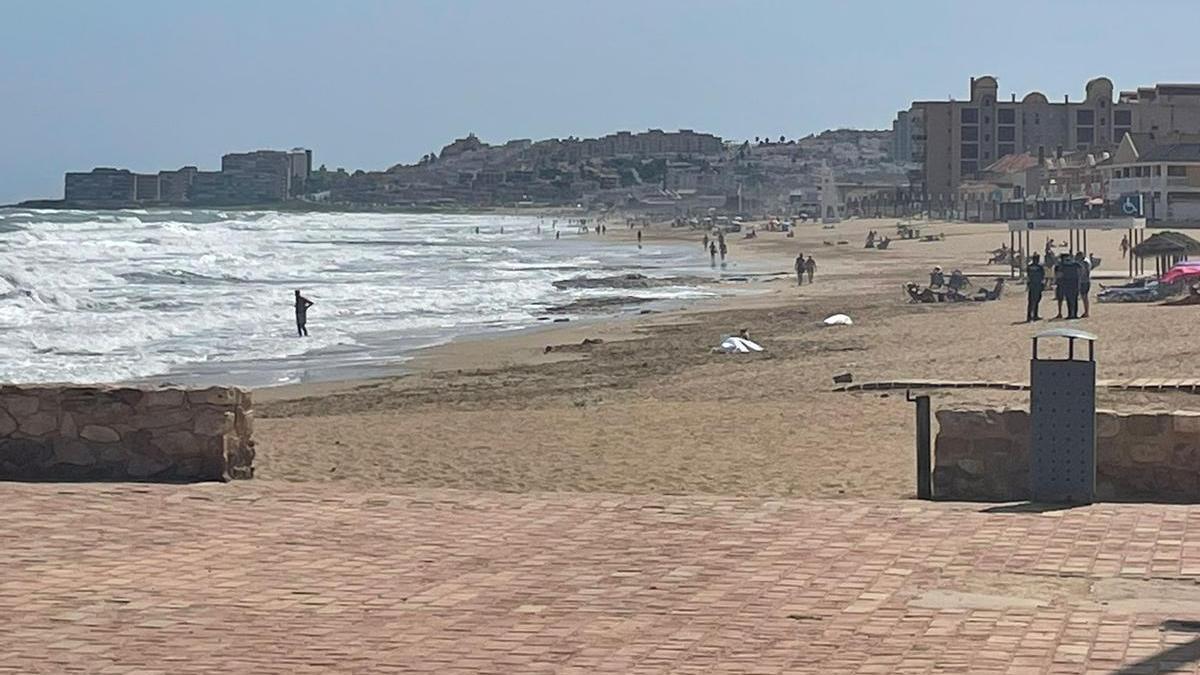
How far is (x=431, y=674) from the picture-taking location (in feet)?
18.7

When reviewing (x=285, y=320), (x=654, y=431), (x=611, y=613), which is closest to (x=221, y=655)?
(x=611, y=613)

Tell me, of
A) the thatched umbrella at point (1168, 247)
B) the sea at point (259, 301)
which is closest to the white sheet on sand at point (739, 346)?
the sea at point (259, 301)

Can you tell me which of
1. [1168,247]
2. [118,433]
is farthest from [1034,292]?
[118,433]

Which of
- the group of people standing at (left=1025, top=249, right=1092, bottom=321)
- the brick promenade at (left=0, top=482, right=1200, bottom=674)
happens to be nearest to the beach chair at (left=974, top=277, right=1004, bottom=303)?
the group of people standing at (left=1025, top=249, right=1092, bottom=321)

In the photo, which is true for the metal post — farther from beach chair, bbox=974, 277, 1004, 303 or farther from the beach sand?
beach chair, bbox=974, 277, 1004, 303

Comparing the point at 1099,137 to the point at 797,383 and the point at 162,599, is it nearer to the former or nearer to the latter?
the point at 797,383

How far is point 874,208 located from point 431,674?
13201 centimetres

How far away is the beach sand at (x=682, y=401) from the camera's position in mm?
11867

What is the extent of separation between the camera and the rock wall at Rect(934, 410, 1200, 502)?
9.19m

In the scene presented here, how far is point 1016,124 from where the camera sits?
134m

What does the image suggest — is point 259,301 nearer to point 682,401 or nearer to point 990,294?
point 990,294

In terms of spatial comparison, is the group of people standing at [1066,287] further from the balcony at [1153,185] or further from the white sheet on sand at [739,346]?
the balcony at [1153,185]

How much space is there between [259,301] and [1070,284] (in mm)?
19520

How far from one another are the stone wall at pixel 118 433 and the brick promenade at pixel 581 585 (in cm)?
52
